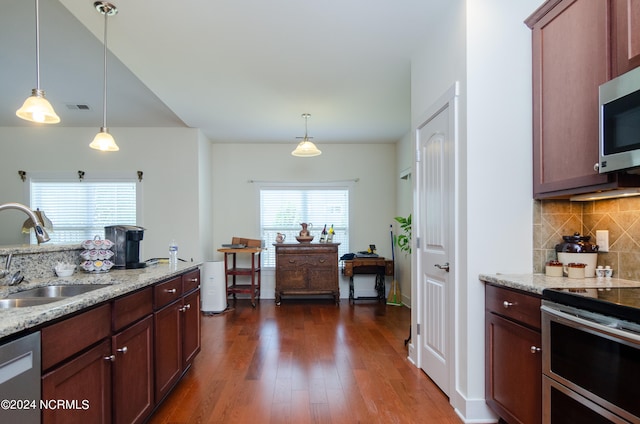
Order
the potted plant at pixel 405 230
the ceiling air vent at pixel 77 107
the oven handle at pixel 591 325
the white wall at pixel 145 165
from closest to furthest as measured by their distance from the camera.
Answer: the oven handle at pixel 591 325, the potted plant at pixel 405 230, the ceiling air vent at pixel 77 107, the white wall at pixel 145 165

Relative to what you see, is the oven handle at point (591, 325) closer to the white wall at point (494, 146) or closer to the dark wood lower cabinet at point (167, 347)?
the white wall at point (494, 146)

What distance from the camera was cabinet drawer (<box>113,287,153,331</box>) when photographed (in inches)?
67.3

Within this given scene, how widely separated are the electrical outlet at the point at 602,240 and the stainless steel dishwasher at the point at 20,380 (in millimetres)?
2766

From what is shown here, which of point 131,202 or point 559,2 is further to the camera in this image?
point 131,202

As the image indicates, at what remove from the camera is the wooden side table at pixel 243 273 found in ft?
17.3

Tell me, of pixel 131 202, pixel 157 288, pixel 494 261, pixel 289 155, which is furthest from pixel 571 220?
pixel 131 202

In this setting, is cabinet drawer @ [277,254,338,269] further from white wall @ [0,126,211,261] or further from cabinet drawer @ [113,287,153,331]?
cabinet drawer @ [113,287,153,331]

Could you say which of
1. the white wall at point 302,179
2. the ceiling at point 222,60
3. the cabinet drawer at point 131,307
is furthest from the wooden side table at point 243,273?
the cabinet drawer at point 131,307

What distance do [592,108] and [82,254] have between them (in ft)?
10.2

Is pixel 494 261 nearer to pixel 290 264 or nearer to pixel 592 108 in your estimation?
pixel 592 108

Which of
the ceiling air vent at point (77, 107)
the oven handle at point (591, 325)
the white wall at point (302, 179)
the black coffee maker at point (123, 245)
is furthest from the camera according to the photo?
the white wall at point (302, 179)

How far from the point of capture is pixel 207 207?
5.70 metres

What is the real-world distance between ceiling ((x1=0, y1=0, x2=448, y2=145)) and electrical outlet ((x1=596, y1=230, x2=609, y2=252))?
1.75 metres

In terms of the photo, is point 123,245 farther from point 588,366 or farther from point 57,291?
point 588,366
